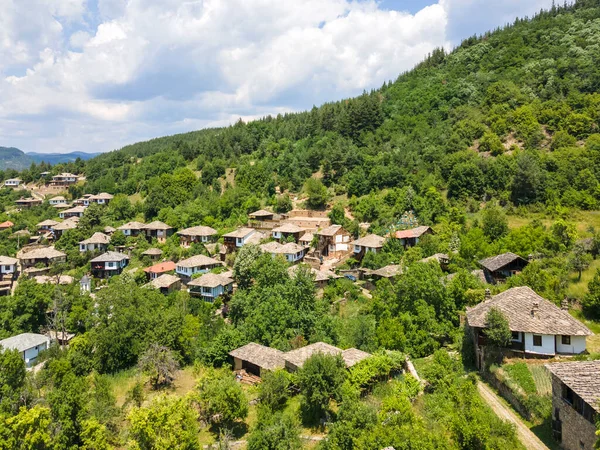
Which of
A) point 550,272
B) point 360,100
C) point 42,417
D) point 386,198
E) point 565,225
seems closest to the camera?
point 42,417

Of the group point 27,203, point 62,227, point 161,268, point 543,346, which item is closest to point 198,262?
point 161,268

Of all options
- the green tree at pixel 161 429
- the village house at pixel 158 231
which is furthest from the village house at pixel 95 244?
the green tree at pixel 161 429

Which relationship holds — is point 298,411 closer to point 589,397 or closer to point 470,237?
point 589,397

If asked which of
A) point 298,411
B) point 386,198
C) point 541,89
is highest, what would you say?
point 541,89

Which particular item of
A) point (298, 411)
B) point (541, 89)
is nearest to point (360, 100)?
point (541, 89)

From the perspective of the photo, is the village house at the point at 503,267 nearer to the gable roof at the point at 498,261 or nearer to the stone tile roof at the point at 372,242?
the gable roof at the point at 498,261

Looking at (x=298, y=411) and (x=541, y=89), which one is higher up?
(x=541, y=89)

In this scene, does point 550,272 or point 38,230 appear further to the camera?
point 38,230

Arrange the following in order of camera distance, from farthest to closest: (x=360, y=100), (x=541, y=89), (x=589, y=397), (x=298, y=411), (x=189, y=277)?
(x=360, y=100), (x=541, y=89), (x=189, y=277), (x=298, y=411), (x=589, y=397)
